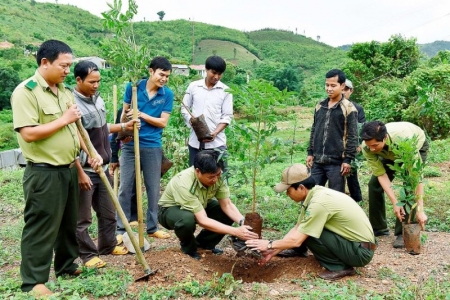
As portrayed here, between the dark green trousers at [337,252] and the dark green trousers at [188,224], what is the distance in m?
0.98

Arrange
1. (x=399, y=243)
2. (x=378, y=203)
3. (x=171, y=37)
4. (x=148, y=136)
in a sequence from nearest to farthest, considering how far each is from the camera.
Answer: (x=399, y=243) < (x=148, y=136) < (x=378, y=203) < (x=171, y=37)

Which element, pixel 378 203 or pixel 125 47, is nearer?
pixel 125 47

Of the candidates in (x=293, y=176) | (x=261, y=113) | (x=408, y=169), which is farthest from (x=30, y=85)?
(x=408, y=169)

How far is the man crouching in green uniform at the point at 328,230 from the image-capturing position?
139 inches

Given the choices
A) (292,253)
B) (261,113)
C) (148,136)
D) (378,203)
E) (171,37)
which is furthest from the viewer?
(171,37)

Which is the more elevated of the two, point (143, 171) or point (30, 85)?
point (30, 85)

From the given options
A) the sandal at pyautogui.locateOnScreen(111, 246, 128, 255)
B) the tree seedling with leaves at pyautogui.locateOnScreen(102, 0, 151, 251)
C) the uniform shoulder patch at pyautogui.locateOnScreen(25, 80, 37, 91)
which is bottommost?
the sandal at pyautogui.locateOnScreen(111, 246, 128, 255)

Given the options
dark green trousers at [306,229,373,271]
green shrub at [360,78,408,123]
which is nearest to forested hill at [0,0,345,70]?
green shrub at [360,78,408,123]

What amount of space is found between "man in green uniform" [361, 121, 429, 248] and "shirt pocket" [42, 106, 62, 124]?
2.67 metres

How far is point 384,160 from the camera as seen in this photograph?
4609mm

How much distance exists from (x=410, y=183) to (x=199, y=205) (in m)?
1.98

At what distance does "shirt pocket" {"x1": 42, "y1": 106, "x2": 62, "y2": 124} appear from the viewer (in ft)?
10.0

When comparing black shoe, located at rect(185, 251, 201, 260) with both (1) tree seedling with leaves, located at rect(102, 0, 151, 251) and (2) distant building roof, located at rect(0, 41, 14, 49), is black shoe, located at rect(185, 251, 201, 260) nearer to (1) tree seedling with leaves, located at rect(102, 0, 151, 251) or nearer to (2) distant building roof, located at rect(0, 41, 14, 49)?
(1) tree seedling with leaves, located at rect(102, 0, 151, 251)

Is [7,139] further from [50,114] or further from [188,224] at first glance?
[50,114]
